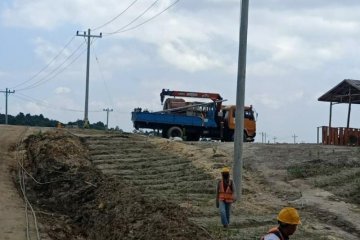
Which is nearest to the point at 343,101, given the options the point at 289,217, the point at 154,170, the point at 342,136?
the point at 342,136

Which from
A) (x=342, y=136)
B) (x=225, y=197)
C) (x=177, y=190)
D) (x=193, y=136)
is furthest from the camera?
(x=193, y=136)

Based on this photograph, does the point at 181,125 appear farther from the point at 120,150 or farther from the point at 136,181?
the point at 136,181

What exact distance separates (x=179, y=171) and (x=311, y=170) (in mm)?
4684

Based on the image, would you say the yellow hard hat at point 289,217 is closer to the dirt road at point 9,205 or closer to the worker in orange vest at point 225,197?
the worker in orange vest at point 225,197

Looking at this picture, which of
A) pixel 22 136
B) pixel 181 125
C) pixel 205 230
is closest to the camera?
pixel 205 230

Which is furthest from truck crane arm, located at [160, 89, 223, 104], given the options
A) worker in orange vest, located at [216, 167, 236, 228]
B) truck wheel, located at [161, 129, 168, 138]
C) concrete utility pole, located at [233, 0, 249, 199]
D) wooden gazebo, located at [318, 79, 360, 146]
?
worker in orange vest, located at [216, 167, 236, 228]


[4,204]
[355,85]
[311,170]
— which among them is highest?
[355,85]

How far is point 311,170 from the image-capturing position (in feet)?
65.9

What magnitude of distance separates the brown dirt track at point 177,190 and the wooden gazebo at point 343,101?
714 cm

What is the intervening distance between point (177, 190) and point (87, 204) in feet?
9.17

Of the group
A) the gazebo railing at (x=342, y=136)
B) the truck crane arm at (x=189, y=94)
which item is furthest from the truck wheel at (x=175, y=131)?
the gazebo railing at (x=342, y=136)

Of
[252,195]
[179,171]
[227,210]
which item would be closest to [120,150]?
[179,171]

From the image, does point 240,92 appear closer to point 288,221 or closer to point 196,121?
point 288,221

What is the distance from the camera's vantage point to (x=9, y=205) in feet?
59.3
